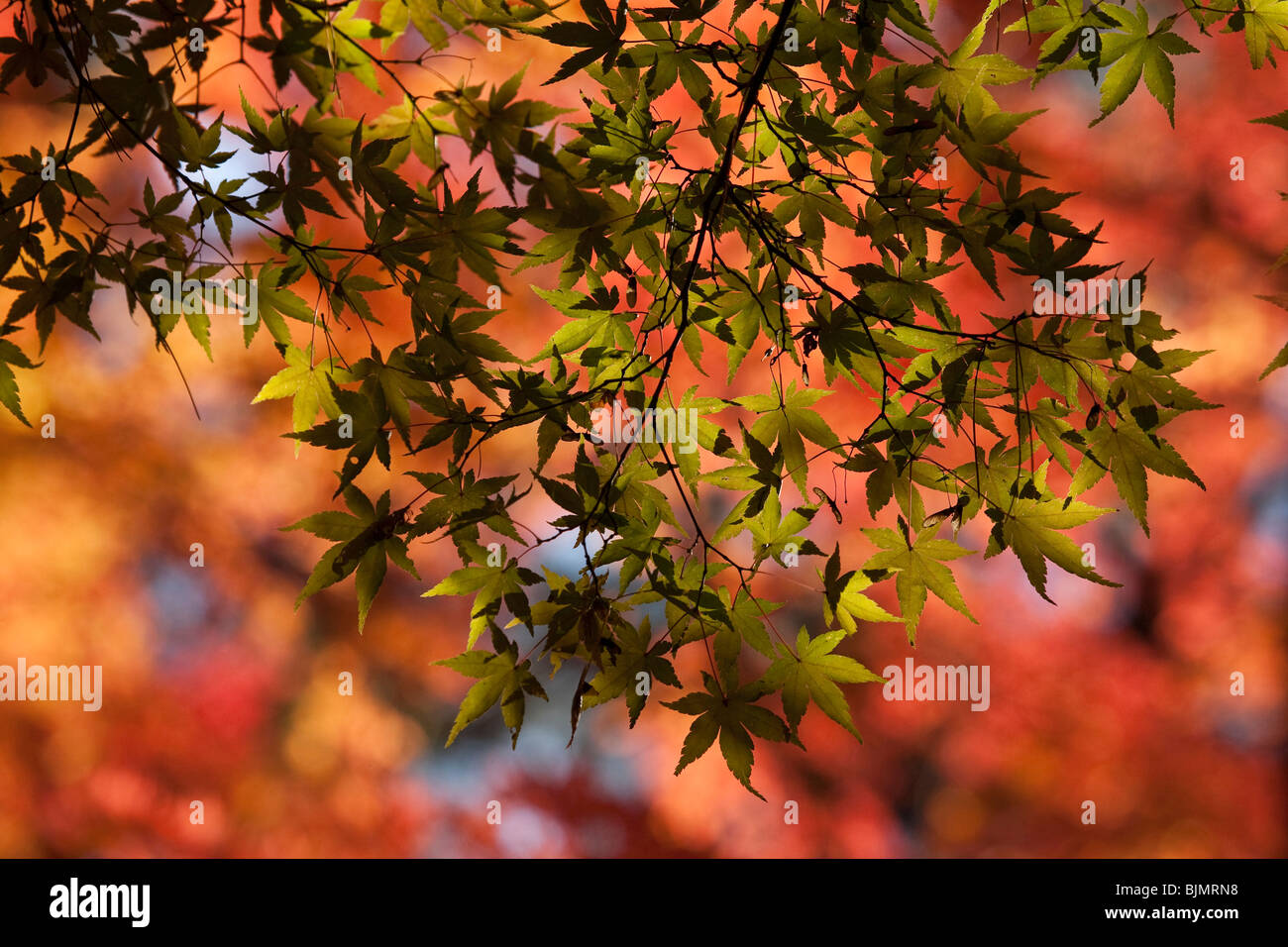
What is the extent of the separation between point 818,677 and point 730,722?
0.12 meters

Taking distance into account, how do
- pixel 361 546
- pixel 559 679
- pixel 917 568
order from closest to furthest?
pixel 361 546
pixel 917 568
pixel 559 679

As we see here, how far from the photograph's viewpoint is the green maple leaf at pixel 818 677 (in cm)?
89

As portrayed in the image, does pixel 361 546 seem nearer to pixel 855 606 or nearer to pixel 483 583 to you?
pixel 483 583

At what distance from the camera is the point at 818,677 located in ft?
2.97

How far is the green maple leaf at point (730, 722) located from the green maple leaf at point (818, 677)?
0.16 feet

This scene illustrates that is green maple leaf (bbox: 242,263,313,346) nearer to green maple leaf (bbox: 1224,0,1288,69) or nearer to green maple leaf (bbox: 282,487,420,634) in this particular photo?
green maple leaf (bbox: 282,487,420,634)

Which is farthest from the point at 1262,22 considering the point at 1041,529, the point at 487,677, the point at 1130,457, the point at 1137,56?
the point at 487,677

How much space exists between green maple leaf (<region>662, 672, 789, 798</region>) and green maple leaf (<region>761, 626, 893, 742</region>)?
0.05 m

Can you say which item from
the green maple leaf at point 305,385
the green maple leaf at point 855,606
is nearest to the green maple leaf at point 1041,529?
the green maple leaf at point 855,606

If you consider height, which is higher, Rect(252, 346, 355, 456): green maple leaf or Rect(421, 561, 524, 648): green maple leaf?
Rect(252, 346, 355, 456): green maple leaf

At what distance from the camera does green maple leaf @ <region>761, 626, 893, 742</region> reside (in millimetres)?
895

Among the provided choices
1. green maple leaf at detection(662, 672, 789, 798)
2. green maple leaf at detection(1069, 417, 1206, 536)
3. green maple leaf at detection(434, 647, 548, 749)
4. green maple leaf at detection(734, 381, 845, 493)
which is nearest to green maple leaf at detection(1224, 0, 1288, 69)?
green maple leaf at detection(1069, 417, 1206, 536)

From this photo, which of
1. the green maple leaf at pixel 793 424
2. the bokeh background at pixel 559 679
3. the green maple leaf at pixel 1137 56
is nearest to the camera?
the green maple leaf at pixel 1137 56

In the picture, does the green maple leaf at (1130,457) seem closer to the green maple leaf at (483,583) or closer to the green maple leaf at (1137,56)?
the green maple leaf at (1137,56)
